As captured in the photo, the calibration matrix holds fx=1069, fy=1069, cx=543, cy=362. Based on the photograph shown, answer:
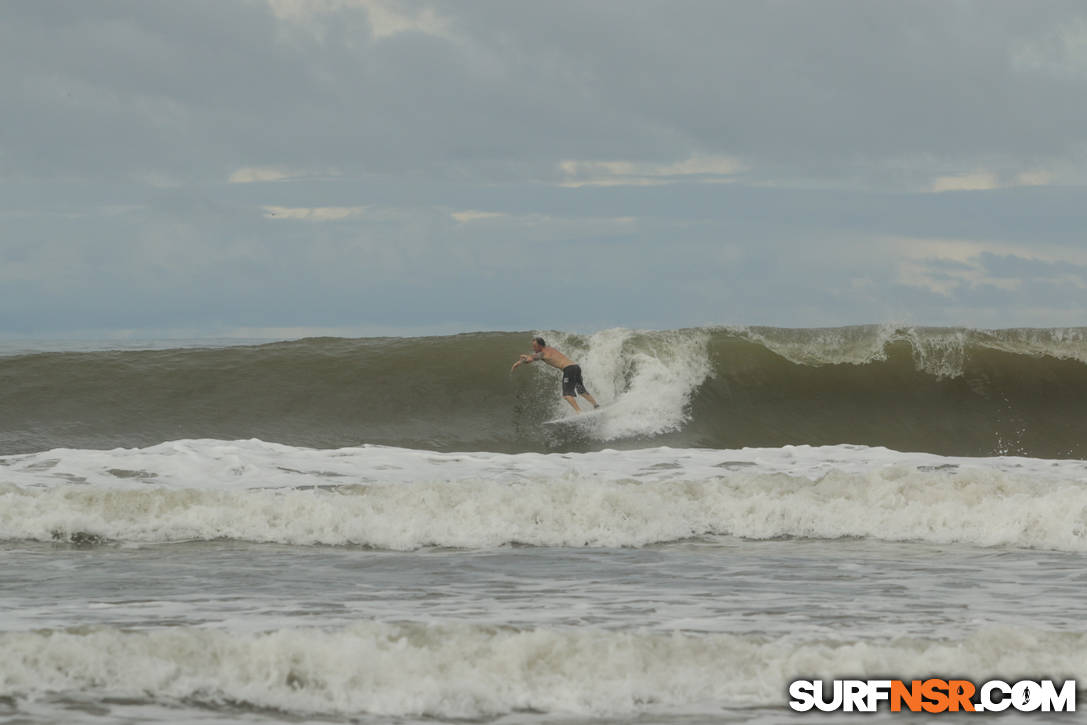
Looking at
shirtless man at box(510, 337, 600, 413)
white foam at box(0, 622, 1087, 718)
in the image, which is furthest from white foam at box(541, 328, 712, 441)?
white foam at box(0, 622, 1087, 718)

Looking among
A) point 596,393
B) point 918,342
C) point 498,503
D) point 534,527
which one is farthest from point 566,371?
point 918,342

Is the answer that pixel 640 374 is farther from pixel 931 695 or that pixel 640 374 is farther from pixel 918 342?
pixel 931 695

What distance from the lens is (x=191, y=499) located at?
32.5 ft

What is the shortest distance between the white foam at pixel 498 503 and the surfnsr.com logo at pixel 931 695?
4402mm

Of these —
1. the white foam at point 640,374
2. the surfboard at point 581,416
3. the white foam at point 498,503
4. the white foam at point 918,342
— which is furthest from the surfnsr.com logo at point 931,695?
the white foam at point 918,342

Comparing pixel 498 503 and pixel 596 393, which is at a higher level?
pixel 596 393

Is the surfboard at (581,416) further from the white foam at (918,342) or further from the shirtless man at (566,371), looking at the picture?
the white foam at (918,342)

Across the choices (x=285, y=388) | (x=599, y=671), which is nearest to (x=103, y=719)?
(x=599, y=671)

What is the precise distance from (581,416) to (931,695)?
11.6 meters

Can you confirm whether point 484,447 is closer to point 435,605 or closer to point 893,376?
point 893,376

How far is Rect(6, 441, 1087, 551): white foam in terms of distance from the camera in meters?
9.34

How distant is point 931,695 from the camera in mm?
4773

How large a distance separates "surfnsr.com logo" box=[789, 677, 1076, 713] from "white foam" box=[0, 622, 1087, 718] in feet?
0.29

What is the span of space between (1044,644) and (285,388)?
556 inches
